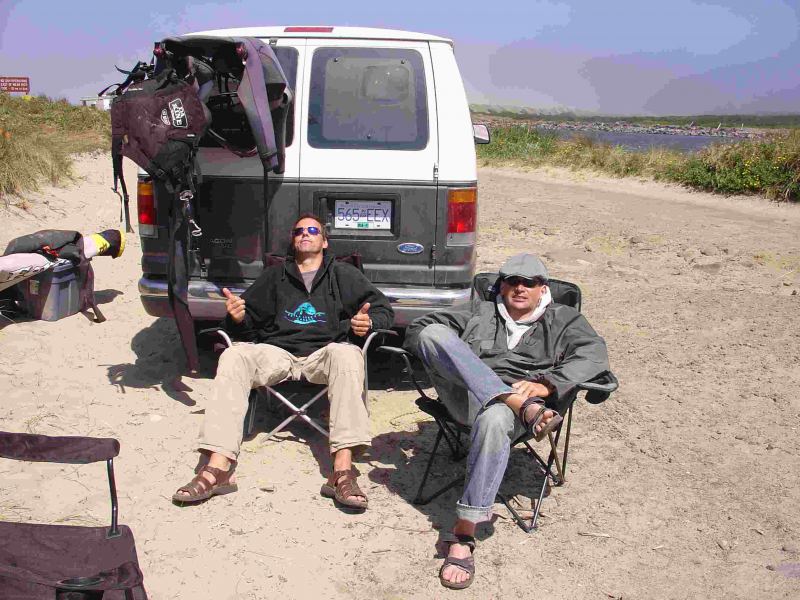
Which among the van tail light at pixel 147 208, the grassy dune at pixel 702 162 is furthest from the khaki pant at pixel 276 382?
the grassy dune at pixel 702 162

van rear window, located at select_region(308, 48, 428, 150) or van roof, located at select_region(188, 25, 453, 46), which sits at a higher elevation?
van roof, located at select_region(188, 25, 453, 46)

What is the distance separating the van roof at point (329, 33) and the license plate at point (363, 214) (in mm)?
1061

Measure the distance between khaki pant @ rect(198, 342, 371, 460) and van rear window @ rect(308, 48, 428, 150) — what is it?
142cm

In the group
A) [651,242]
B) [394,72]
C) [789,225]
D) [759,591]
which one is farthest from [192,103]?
[789,225]

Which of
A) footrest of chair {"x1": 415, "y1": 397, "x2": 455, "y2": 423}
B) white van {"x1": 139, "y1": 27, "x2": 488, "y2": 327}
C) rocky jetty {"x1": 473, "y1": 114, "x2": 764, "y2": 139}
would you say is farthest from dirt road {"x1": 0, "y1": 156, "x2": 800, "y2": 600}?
rocky jetty {"x1": 473, "y1": 114, "x2": 764, "y2": 139}

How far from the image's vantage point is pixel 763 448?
15.8 feet

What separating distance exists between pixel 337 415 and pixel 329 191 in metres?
1.54

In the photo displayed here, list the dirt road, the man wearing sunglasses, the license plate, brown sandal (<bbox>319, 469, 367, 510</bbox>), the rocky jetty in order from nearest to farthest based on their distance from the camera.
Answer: the dirt road, brown sandal (<bbox>319, 469, 367, 510</bbox>), the man wearing sunglasses, the license plate, the rocky jetty

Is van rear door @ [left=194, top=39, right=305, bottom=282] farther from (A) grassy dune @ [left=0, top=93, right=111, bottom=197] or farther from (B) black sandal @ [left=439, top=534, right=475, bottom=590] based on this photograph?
(A) grassy dune @ [left=0, top=93, right=111, bottom=197]

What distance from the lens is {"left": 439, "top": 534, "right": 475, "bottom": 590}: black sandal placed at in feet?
11.1

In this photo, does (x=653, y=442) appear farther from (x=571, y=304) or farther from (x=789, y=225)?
(x=789, y=225)

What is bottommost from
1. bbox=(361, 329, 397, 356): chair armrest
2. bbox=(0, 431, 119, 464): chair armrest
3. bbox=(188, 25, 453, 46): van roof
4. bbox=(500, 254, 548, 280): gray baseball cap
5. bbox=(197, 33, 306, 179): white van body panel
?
bbox=(361, 329, 397, 356): chair armrest

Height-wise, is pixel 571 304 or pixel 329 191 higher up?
pixel 329 191

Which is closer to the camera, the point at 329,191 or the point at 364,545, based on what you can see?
the point at 364,545
